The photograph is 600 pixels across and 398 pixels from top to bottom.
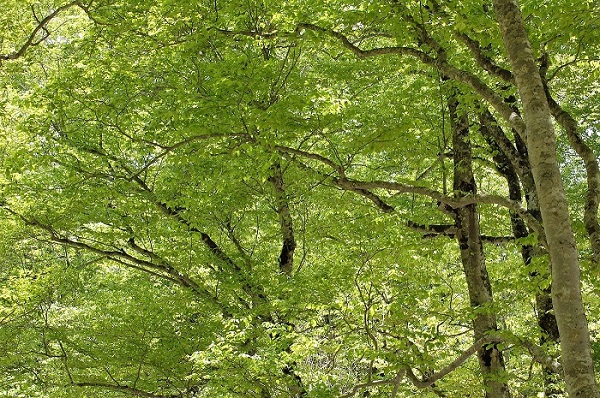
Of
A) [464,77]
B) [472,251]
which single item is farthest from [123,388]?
[464,77]

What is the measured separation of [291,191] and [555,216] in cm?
616

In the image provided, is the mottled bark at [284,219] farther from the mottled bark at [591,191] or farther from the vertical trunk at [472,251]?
the mottled bark at [591,191]

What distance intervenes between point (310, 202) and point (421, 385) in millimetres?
4397

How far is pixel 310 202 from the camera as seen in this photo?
10594mm

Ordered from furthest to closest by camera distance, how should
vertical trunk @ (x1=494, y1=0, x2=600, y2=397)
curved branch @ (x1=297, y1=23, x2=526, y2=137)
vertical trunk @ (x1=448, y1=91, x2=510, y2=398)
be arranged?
vertical trunk @ (x1=448, y1=91, x2=510, y2=398)
curved branch @ (x1=297, y1=23, x2=526, y2=137)
vertical trunk @ (x1=494, y1=0, x2=600, y2=397)

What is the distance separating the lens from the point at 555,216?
3818 millimetres

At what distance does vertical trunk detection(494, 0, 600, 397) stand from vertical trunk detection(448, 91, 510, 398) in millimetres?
3687

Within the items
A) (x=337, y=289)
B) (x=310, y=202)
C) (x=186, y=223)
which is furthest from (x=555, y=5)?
(x=186, y=223)

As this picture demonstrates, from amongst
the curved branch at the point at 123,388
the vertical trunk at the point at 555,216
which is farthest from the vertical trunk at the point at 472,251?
the curved branch at the point at 123,388

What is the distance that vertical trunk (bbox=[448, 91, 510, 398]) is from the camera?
7.98 metres

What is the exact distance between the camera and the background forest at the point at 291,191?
606cm

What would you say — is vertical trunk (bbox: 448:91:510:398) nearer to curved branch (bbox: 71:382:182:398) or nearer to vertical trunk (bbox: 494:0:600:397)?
vertical trunk (bbox: 494:0:600:397)

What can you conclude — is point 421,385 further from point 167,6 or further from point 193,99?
point 167,6

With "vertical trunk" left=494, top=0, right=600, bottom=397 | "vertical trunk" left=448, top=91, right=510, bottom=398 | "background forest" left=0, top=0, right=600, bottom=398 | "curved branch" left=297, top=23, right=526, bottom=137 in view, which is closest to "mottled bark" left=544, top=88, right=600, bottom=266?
"background forest" left=0, top=0, right=600, bottom=398
